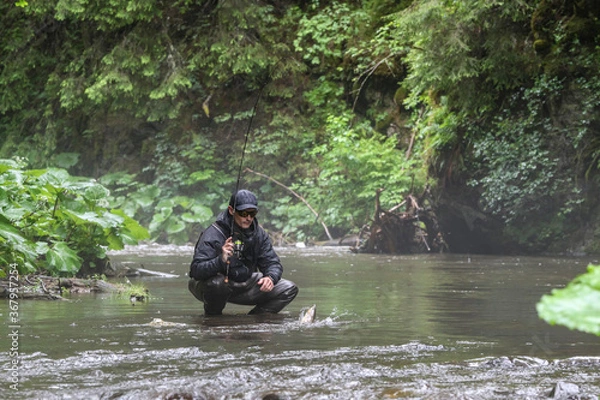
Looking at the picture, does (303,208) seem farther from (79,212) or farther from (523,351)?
(523,351)

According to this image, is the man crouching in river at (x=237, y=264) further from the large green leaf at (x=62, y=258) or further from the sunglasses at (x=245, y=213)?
the large green leaf at (x=62, y=258)

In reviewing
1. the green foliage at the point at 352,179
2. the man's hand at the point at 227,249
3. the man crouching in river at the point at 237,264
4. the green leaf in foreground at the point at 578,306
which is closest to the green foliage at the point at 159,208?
the green foliage at the point at 352,179

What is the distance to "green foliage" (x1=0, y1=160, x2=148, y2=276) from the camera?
8.45 m

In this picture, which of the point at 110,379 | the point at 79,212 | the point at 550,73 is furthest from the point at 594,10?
the point at 110,379

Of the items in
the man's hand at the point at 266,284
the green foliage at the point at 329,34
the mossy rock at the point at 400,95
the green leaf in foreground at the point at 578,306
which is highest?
the green foliage at the point at 329,34

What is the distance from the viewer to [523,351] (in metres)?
5.34

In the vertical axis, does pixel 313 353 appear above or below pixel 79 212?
below

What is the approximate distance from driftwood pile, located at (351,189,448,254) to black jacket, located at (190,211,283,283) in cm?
983

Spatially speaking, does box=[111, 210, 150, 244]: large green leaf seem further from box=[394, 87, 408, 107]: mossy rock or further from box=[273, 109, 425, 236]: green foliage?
box=[394, 87, 408, 107]: mossy rock

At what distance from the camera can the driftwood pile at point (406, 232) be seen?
1706 cm

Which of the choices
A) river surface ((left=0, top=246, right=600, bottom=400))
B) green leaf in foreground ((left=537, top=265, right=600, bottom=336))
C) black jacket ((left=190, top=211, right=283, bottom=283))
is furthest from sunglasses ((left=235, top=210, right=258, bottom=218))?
green leaf in foreground ((left=537, top=265, right=600, bottom=336))

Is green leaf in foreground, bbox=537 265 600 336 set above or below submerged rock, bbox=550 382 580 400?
above

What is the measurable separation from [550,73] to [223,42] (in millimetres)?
10191

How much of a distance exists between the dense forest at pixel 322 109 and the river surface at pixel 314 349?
6425 millimetres
